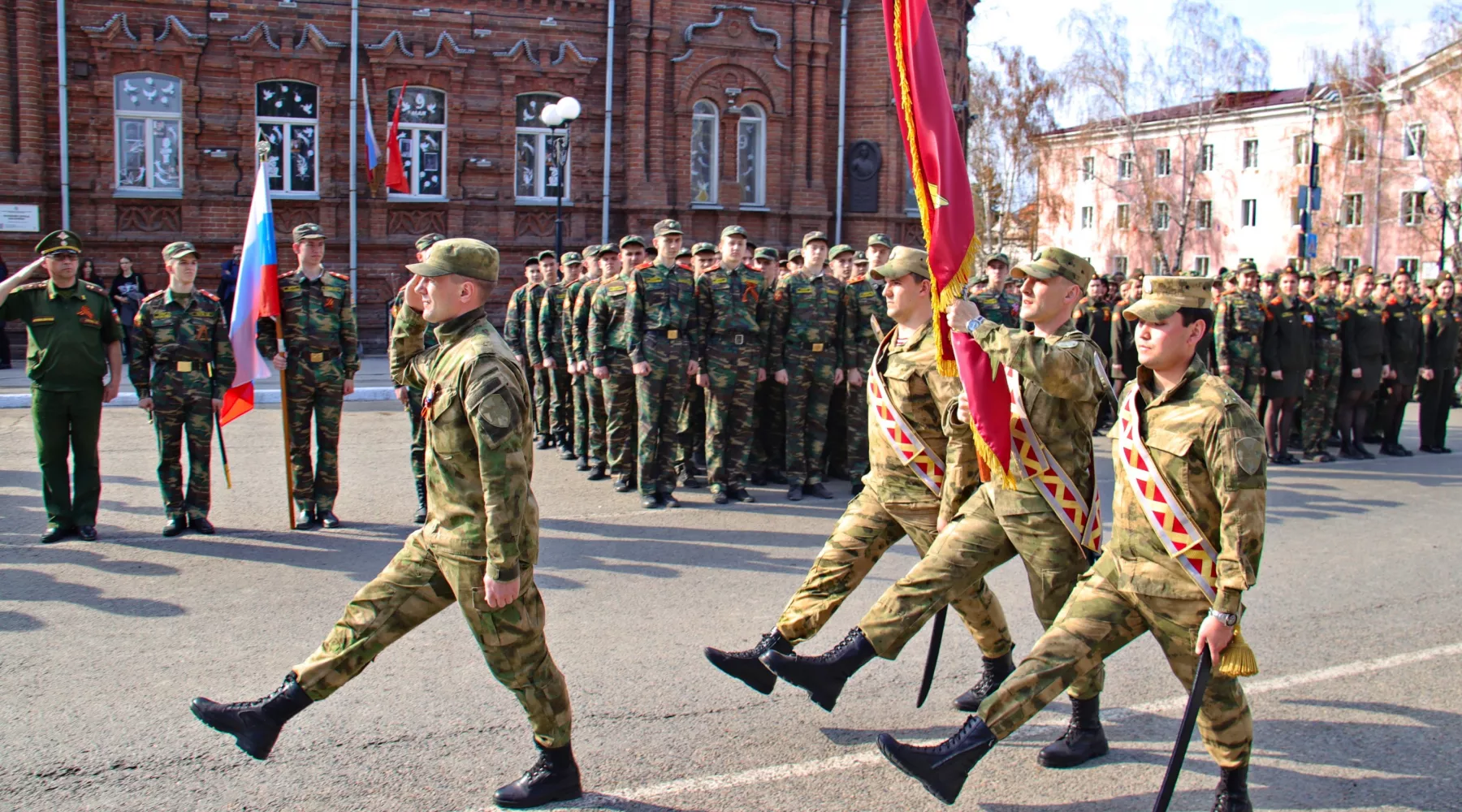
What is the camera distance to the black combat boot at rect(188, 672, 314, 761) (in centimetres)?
408

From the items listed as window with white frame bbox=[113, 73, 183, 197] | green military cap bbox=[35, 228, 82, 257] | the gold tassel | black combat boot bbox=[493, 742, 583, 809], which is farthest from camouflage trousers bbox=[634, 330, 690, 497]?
window with white frame bbox=[113, 73, 183, 197]

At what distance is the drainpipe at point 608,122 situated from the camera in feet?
76.0

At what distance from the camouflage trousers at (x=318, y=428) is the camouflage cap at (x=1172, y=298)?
627cm

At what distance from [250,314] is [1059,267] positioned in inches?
239

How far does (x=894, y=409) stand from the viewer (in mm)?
5238

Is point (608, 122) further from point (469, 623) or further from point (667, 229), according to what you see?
point (469, 623)

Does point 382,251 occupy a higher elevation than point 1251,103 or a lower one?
lower

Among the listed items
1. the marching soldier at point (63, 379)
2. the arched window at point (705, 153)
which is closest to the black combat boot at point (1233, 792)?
the marching soldier at point (63, 379)

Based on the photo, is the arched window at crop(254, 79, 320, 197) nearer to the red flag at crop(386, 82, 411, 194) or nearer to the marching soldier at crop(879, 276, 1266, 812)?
the red flag at crop(386, 82, 411, 194)

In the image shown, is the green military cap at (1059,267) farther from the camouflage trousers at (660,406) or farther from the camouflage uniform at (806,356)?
the camouflage uniform at (806,356)

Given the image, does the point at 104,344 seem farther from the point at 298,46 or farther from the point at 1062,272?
the point at 298,46

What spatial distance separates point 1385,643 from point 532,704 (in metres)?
4.54

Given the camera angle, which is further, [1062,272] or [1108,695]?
[1108,695]

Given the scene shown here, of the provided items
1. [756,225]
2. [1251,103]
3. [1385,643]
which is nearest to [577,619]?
[1385,643]
